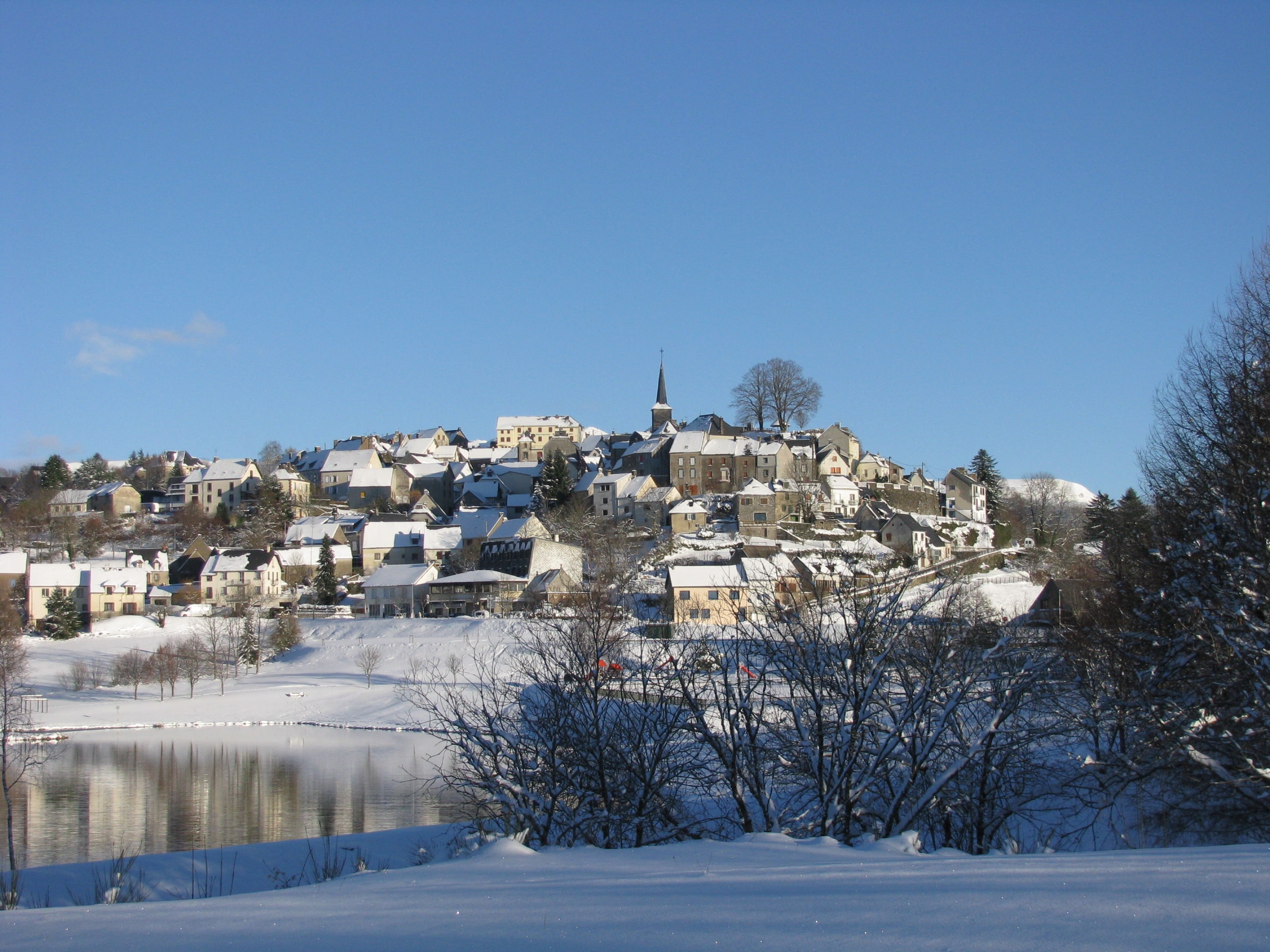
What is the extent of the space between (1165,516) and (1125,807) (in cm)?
605

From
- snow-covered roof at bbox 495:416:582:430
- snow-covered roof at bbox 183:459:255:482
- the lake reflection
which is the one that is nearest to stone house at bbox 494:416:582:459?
snow-covered roof at bbox 495:416:582:430

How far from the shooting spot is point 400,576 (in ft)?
225

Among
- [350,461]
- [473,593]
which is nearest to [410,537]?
[473,593]

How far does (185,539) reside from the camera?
90.2 meters

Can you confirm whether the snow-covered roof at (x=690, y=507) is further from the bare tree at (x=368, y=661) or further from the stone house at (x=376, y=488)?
the stone house at (x=376, y=488)

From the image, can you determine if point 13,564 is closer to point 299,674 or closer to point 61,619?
point 61,619

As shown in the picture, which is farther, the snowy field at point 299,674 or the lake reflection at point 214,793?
the snowy field at point 299,674

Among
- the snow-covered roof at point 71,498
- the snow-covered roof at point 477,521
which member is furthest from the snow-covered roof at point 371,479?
the snow-covered roof at point 71,498

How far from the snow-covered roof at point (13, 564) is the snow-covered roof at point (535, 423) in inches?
2401

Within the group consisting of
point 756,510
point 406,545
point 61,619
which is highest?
point 756,510

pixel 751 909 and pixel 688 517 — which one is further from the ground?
pixel 688 517

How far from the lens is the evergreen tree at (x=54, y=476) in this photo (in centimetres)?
10850

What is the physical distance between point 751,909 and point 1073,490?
173601mm

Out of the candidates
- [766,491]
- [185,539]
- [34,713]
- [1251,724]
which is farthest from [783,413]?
[1251,724]
